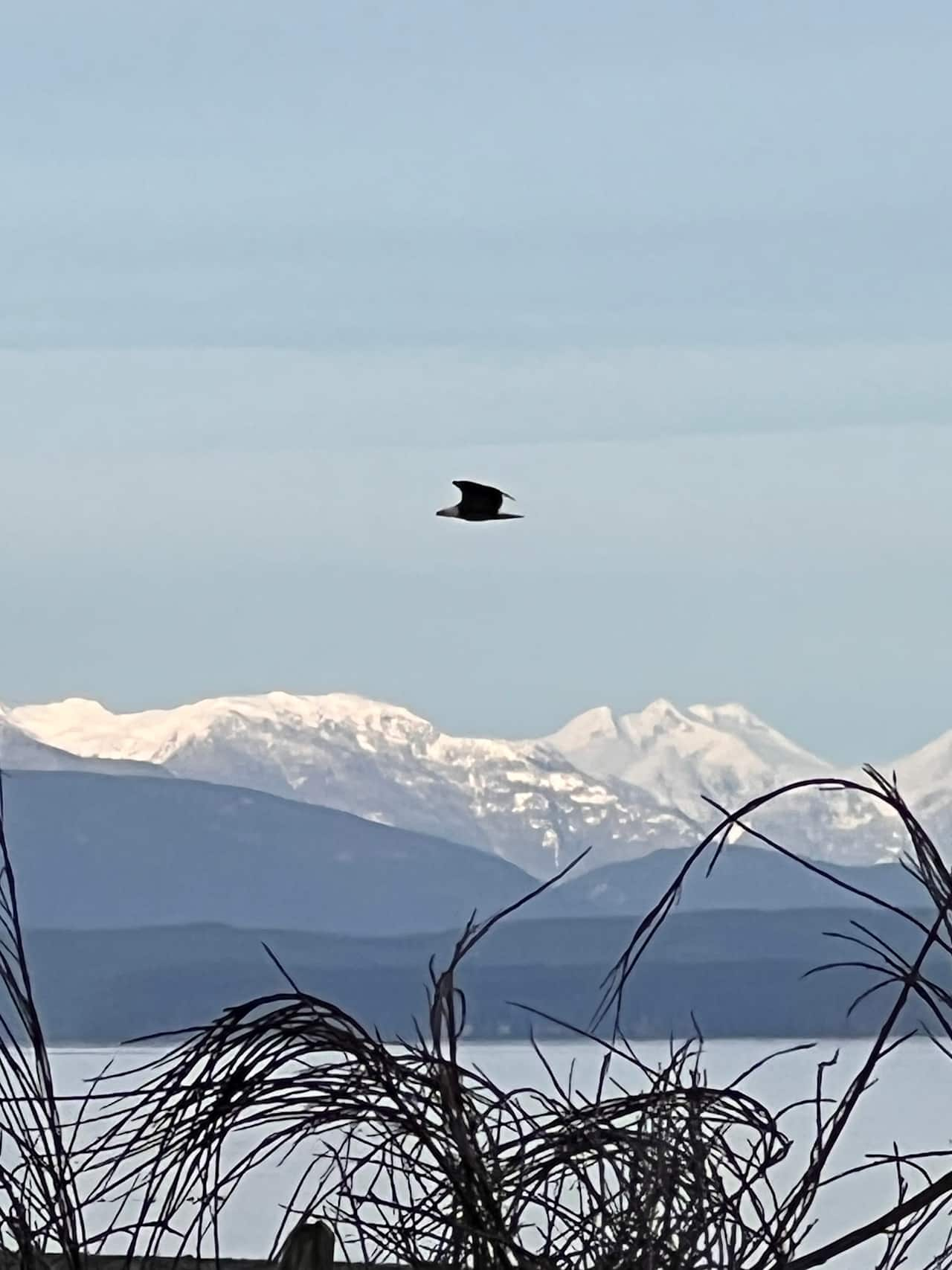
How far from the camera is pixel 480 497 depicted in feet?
12.6

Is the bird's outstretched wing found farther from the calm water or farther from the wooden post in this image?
the wooden post

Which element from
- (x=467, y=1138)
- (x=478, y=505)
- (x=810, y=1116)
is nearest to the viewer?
(x=467, y=1138)

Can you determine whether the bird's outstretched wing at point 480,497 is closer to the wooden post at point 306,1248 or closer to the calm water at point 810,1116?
the calm water at point 810,1116

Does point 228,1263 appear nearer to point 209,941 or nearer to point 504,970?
point 504,970

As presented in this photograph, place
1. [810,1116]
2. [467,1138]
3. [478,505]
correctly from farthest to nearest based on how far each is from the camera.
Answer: [810,1116], [478,505], [467,1138]

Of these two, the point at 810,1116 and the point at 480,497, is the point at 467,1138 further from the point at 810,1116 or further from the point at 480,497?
the point at 810,1116

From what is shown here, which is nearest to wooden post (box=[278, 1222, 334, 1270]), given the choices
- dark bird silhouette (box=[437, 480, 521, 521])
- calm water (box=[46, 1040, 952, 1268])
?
calm water (box=[46, 1040, 952, 1268])

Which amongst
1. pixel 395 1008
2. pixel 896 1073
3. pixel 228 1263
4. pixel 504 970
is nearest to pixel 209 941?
pixel 504 970

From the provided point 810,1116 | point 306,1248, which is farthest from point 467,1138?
point 810,1116

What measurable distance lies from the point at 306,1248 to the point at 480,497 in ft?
6.64

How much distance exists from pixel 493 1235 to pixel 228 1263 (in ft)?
1.57

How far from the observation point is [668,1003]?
6088 inches

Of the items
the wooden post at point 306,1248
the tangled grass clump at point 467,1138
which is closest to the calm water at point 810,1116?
the tangled grass clump at point 467,1138

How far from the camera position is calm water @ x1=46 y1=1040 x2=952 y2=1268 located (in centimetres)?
611
